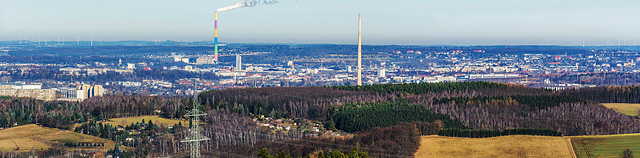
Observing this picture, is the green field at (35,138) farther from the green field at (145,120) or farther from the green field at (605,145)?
the green field at (605,145)

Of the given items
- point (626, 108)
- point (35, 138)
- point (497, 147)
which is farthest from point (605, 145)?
point (35, 138)

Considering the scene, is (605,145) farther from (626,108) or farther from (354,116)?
(626,108)

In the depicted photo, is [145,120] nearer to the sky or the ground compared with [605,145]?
nearer to the ground

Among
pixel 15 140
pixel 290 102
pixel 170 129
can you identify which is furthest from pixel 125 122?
pixel 290 102

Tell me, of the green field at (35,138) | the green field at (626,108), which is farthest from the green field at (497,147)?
the green field at (626,108)

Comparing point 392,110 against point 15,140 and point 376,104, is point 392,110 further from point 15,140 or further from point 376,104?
point 15,140

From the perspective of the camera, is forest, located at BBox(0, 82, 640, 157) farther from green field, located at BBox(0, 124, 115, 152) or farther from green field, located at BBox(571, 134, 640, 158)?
green field, located at BBox(571, 134, 640, 158)

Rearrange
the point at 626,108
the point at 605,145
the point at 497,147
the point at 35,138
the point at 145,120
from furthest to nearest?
the point at 626,108 < the point at 145,120 < the point at 35,138 < the point at 605,145 < the point at 497,147
